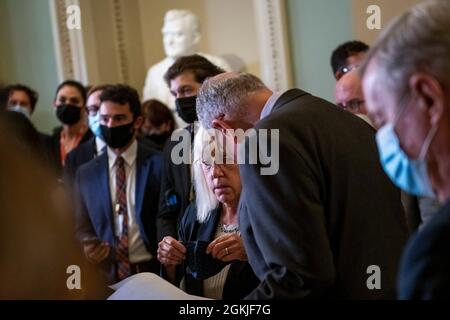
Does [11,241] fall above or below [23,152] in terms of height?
below

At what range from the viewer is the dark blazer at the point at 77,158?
10.2 feet

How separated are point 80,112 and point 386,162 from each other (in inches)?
114

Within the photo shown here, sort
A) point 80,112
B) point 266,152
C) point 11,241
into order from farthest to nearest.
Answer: point 80,112 → point 266,152 → point 11,241

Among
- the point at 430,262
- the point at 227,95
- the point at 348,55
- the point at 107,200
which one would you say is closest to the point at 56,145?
the point at 107,200

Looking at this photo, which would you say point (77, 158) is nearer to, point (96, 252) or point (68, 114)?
point (68, 114)

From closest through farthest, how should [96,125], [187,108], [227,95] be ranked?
[227,95] → [187,108] → [96,125]

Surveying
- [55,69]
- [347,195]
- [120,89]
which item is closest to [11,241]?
[347,195]

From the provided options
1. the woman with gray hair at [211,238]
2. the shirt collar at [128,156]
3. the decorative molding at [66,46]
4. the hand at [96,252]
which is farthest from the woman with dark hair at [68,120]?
the woman with gray hair at [211,238]

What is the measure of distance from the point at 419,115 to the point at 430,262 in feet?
0.70

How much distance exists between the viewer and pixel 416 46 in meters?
0.96

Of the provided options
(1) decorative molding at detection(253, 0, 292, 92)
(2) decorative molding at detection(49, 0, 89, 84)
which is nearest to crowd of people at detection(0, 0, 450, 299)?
(1) decorative molding at detection(253, 0, 292, 92)

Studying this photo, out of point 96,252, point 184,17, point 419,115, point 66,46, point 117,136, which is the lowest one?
point 96,252

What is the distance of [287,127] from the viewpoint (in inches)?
54.6

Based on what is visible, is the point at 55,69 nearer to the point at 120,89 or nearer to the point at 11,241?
the point at 120,89
